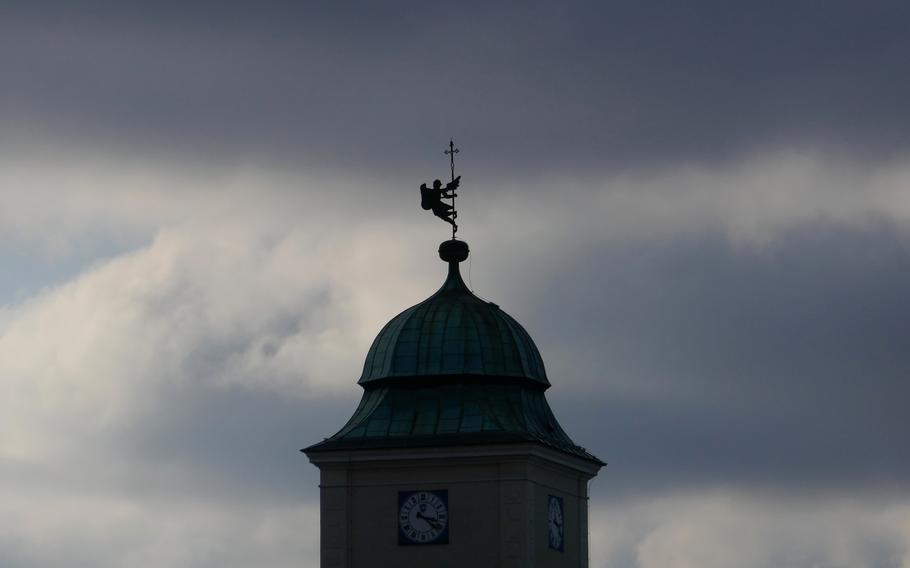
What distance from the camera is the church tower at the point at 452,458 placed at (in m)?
90.7

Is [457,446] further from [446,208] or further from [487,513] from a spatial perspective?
[446,208]

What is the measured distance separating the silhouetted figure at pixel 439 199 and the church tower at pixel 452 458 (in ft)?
7.78

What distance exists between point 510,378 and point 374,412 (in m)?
3.85

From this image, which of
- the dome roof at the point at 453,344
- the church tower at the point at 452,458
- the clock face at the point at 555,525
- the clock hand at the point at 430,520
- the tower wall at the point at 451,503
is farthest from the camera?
the dome roof at the point at 453,344

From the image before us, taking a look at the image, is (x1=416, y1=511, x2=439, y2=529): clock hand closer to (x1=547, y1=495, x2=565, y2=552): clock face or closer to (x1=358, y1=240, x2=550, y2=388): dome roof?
(x1=547, y1=495, x2=565, y2=552): clock face

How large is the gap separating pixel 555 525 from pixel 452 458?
12.6 ft

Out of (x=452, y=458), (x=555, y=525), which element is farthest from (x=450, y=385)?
(x=555, y=525)

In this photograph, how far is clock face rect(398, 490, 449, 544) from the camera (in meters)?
90.8

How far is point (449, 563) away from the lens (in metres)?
90.4

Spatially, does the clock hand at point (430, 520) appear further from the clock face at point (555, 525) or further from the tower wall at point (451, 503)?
the clock face at point (555, 525)

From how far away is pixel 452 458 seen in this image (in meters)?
91.1

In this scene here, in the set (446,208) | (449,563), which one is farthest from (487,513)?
(446,208)

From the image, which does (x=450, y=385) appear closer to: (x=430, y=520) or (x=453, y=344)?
(x=453, y=344)

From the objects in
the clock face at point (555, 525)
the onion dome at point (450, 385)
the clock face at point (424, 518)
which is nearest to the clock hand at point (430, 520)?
the clock face at point (424, 518)
